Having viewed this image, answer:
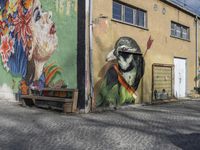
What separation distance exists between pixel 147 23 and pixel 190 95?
6.24 m

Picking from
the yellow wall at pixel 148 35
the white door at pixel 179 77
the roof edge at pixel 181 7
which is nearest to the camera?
the yellow wall at pixel 148 35

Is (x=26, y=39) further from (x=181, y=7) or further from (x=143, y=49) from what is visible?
(x=181, y=7)

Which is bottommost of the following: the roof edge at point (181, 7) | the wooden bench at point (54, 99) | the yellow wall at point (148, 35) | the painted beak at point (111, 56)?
the wooden bench at point (54, 99)

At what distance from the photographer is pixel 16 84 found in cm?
1570

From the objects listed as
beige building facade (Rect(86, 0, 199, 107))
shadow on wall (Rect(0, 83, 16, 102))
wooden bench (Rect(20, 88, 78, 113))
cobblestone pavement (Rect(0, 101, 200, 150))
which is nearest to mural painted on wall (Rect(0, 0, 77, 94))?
wooden bench (Rect(20, 88, 78, 113))

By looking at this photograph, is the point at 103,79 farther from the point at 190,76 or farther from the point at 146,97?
the point at 190,76

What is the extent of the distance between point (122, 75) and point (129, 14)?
2.87 metres

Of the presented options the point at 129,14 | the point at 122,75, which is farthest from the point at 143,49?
the point at 122,75

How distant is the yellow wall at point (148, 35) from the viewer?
1209cm

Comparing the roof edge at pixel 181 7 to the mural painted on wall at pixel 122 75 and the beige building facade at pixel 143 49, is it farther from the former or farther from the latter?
the mural painted on wall at pixel 122 75

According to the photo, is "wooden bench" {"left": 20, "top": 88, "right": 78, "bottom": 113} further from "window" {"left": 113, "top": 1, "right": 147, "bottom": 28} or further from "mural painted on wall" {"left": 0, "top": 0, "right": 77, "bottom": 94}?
"window" {"left": 113, "top": 1, "right": 147, "bottom": 28}

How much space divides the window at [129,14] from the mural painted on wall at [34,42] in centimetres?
204

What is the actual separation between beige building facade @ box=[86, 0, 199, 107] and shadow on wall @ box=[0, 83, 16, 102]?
5.90m

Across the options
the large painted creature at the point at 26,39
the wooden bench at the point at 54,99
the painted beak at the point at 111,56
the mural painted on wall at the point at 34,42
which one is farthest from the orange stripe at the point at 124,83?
the large painted creature at the point at 26,39
